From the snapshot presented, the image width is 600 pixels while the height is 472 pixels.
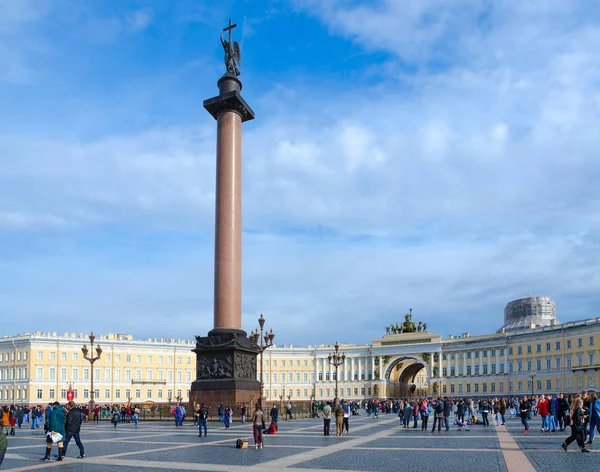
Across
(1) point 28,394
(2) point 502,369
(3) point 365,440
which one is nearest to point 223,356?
(3) point 365,440

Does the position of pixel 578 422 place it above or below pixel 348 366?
above

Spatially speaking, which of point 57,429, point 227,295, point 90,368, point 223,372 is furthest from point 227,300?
point 90,368

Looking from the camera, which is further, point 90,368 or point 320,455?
point 90,368

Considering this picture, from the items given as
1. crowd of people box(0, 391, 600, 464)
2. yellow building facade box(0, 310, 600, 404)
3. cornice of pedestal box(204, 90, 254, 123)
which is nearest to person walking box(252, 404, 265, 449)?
crowd of people box(0, 391, 600, 464)

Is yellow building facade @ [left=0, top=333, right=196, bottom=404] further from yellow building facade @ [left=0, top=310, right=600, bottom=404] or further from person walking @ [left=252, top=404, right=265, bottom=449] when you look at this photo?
person walking @ [left=252, top=404, right=265, bottom=449]

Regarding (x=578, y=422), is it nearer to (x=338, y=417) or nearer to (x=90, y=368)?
(x=338, y=417)

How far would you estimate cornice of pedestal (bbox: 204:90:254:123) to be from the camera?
37.4 meters

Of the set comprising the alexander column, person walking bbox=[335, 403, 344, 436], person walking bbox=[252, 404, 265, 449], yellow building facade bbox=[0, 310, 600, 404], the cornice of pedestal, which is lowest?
yellow building facade bbox=[0, 310, 600, 404]

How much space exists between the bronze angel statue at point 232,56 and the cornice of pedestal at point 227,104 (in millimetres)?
2940

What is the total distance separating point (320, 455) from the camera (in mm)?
18109

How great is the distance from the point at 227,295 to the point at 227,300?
0.89 ft

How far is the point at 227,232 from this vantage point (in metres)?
35.6

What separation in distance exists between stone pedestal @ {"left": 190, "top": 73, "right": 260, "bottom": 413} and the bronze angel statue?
121 inches

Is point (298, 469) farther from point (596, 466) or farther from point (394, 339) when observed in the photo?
point (394, 339)
